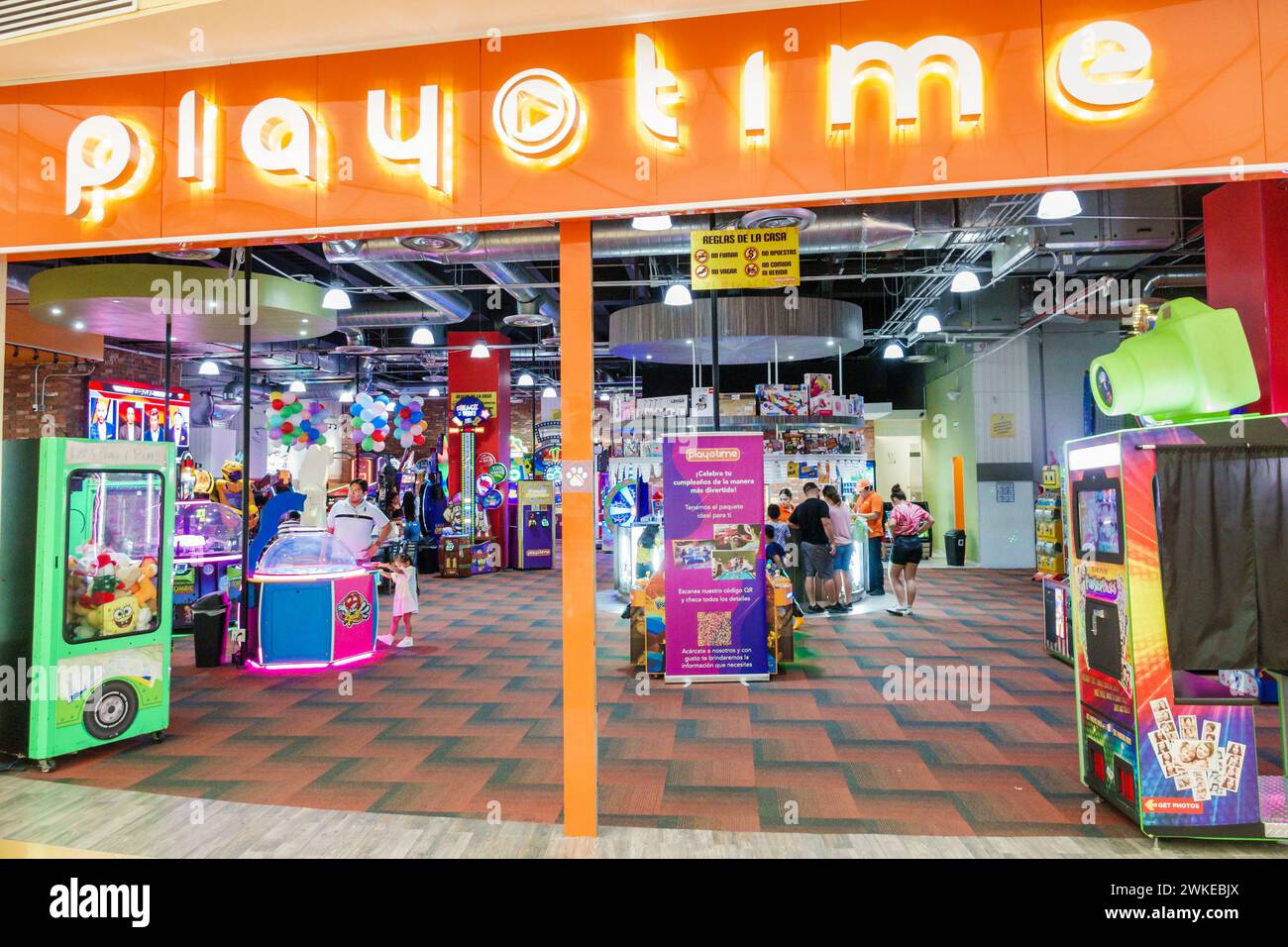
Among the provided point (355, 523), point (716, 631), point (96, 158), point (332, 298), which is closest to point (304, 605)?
point (355, 523)

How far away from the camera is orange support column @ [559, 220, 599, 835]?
3.39m

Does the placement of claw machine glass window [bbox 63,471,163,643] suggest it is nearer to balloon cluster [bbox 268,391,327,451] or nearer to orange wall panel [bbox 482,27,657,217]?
orange wall panel [bbox 482,27,657,217]

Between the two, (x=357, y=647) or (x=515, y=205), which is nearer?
(x=515, y=205)

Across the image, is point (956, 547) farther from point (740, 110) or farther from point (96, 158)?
point (96, 158)

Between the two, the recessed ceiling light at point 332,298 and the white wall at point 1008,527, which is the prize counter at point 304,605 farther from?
the white wall at point 1008,527

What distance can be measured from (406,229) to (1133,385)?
11.8 feet

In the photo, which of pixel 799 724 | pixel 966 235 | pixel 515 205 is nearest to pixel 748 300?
pixel 966 235

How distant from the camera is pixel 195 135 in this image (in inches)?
141

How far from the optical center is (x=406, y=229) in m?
3.49

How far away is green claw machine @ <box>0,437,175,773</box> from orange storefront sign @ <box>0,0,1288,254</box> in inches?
55.8

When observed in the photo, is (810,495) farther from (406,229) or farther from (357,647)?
(406,229)

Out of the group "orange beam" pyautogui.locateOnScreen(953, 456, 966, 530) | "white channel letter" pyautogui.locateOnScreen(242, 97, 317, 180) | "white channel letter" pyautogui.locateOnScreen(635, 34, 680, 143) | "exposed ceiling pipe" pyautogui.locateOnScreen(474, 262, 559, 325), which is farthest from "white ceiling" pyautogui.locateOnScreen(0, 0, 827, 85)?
"orange beam" pyautogui.locateOnScreen(953, 456, 966, 530)

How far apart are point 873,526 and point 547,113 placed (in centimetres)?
838
